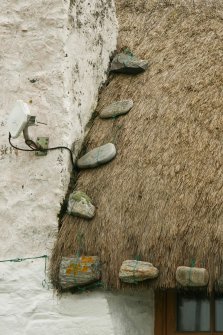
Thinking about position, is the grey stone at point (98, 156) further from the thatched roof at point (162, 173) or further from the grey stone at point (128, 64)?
the grey stone at point (128, 64)

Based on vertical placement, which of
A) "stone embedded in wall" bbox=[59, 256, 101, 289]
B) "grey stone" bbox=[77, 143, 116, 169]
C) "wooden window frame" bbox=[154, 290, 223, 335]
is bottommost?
"wooden window frame" bbox=[154, 290, 223, 335]

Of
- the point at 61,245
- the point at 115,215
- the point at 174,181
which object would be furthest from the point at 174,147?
the point at 61,245

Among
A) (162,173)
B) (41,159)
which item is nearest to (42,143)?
(41,159)

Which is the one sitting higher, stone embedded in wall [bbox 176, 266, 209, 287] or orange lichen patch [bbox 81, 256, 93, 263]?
orange lichen patch [bbox 81, 256, 93, 263]

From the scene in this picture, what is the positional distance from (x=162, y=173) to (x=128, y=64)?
4.50ft

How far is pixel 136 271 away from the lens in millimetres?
4629

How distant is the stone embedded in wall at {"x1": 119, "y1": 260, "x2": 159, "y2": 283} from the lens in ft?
15.1

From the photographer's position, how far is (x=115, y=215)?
4.94 m

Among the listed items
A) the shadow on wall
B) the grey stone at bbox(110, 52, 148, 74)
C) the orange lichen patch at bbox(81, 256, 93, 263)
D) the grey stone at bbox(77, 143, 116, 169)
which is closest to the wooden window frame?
the shadow on wall

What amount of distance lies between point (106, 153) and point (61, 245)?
30.2 inches

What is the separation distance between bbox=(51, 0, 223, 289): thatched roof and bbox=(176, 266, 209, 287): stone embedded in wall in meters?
0.05

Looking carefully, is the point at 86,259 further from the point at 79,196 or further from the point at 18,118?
the point at 18,118

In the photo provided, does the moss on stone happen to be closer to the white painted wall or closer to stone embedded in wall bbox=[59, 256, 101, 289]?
the white painted wall

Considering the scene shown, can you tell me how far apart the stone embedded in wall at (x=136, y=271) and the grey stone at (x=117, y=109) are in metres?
1.39
